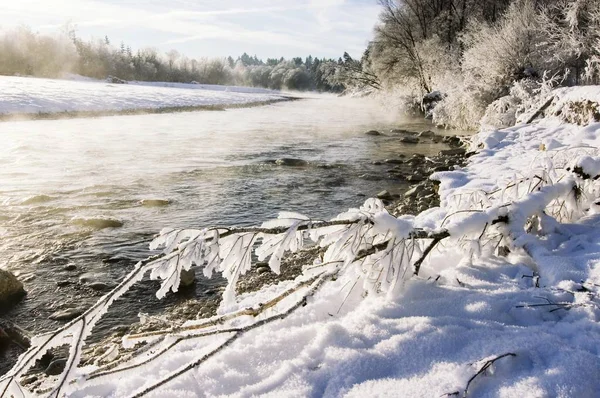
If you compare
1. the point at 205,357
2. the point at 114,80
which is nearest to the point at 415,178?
the point at 205,357

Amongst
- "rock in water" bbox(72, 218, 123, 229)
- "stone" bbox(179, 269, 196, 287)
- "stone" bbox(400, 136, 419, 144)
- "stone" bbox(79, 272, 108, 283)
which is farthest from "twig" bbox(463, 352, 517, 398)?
"stone" bbox(400, 136, 419, 144)

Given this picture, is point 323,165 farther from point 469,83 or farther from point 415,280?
point 415,280

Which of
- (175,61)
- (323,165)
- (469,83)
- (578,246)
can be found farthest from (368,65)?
(175,61)

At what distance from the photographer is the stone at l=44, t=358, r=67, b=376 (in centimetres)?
388

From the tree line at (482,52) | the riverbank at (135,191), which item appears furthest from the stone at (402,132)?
the tree line at (482,52)

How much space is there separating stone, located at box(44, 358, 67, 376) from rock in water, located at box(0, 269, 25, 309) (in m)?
1.64

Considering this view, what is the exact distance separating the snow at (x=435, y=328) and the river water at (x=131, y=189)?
9.72ft

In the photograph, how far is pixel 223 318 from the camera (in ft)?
8.41

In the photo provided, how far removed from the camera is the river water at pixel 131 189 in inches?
240

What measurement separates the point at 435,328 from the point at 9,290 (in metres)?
5.14

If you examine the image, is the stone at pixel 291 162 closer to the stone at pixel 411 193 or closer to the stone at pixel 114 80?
the stone at pixel 411 193

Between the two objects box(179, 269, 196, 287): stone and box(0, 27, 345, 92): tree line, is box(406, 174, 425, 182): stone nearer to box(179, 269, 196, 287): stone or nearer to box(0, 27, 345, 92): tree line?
box(179, 269, 196, 287): stone

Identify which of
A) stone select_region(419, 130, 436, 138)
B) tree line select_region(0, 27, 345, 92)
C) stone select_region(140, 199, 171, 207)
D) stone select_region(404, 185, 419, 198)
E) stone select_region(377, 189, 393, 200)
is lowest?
stone select_region(140, 199, 171, 207)

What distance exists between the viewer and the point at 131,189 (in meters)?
10.1
